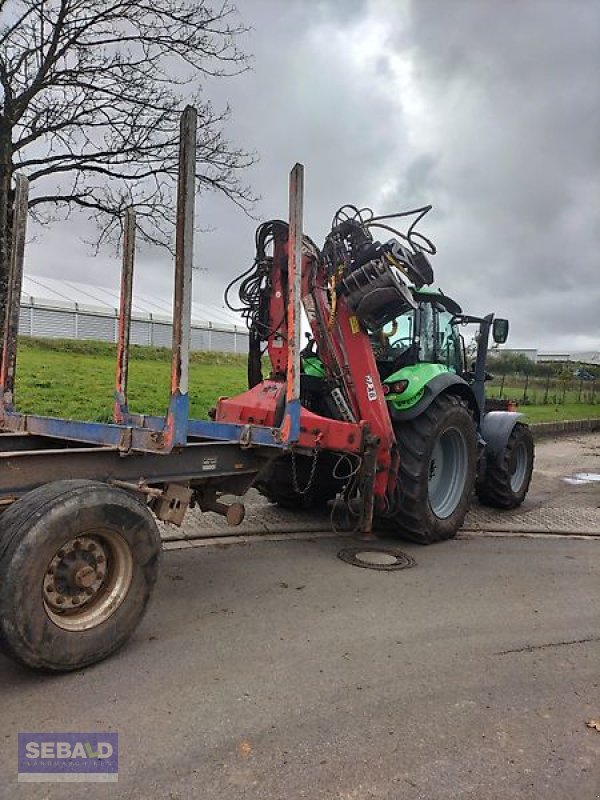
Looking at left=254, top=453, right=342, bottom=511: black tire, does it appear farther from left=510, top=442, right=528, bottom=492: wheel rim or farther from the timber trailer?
left=510, top=442, right=528, bottom=492: wheel rim

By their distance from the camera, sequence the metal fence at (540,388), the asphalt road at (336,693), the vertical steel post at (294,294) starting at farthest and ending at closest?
the metal fence at (540,388) → the vertical steel post at (294,294) → the asphalt road at (336,693)

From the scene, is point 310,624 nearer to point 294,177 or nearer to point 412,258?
point 294,177

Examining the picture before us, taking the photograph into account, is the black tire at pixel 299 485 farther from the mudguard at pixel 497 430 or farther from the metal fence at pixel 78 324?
the metal fence at pixel 78 324

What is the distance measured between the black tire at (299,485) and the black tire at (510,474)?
217 centimetres

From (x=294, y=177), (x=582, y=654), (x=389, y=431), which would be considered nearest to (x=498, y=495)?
(x=389, y=431)

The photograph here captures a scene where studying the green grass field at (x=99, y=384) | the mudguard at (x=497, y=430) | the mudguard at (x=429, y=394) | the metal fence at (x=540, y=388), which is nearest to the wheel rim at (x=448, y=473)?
the mudguard at (x=429, y=394)

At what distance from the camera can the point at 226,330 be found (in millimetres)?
30672

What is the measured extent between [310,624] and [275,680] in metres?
0.80

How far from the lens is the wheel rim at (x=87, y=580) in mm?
3393

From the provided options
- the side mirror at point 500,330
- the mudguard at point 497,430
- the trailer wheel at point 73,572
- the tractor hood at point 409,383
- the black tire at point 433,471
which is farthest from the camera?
the mudguard at point 497,430

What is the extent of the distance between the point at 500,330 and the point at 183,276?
514cm

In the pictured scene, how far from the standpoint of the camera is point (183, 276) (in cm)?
394

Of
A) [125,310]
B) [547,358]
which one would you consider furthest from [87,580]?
[547,358]

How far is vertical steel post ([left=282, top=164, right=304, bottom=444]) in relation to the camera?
4855mm
